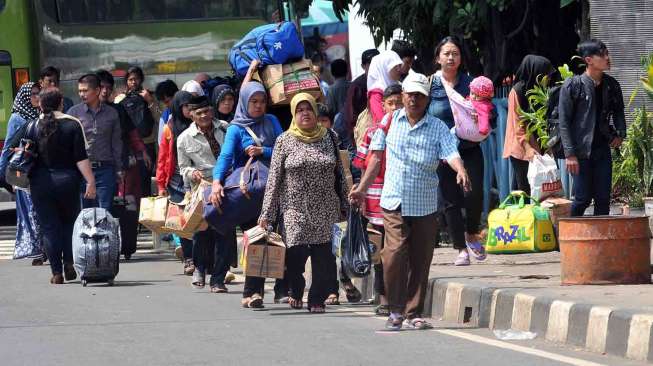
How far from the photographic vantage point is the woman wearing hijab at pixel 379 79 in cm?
1217

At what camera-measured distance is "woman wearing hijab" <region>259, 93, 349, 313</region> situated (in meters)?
11.0

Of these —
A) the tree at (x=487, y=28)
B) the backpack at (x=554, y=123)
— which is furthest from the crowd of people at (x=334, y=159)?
the tree at (x=487, y=28)

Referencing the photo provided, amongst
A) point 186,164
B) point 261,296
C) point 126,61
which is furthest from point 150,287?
point 126,61

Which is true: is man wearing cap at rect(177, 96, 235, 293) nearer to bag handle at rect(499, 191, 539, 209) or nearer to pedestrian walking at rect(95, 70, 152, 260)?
bag handle at rect(499, 191, 539, 209)

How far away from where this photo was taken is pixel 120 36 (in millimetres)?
20984

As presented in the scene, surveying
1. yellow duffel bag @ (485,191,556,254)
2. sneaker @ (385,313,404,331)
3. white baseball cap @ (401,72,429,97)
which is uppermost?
white baseball cap @ (401,72,429,97)

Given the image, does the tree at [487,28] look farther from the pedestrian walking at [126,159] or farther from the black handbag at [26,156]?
the black handbag at [26,156]

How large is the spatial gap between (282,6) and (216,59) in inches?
43.8

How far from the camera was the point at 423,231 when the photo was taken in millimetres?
10086

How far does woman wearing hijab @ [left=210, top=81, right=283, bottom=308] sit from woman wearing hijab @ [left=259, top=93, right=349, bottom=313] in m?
0.52

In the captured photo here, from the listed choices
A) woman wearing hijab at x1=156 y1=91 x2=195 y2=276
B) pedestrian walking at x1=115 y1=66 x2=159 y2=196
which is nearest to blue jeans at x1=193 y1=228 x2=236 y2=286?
woman wearing hijab at x1=156 y1=91 x2=195 y2=276

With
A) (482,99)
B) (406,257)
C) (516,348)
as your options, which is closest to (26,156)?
(482,99)

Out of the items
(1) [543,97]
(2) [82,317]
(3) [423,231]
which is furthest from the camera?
(1) [543,97]

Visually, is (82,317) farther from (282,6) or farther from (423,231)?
(282,6)
